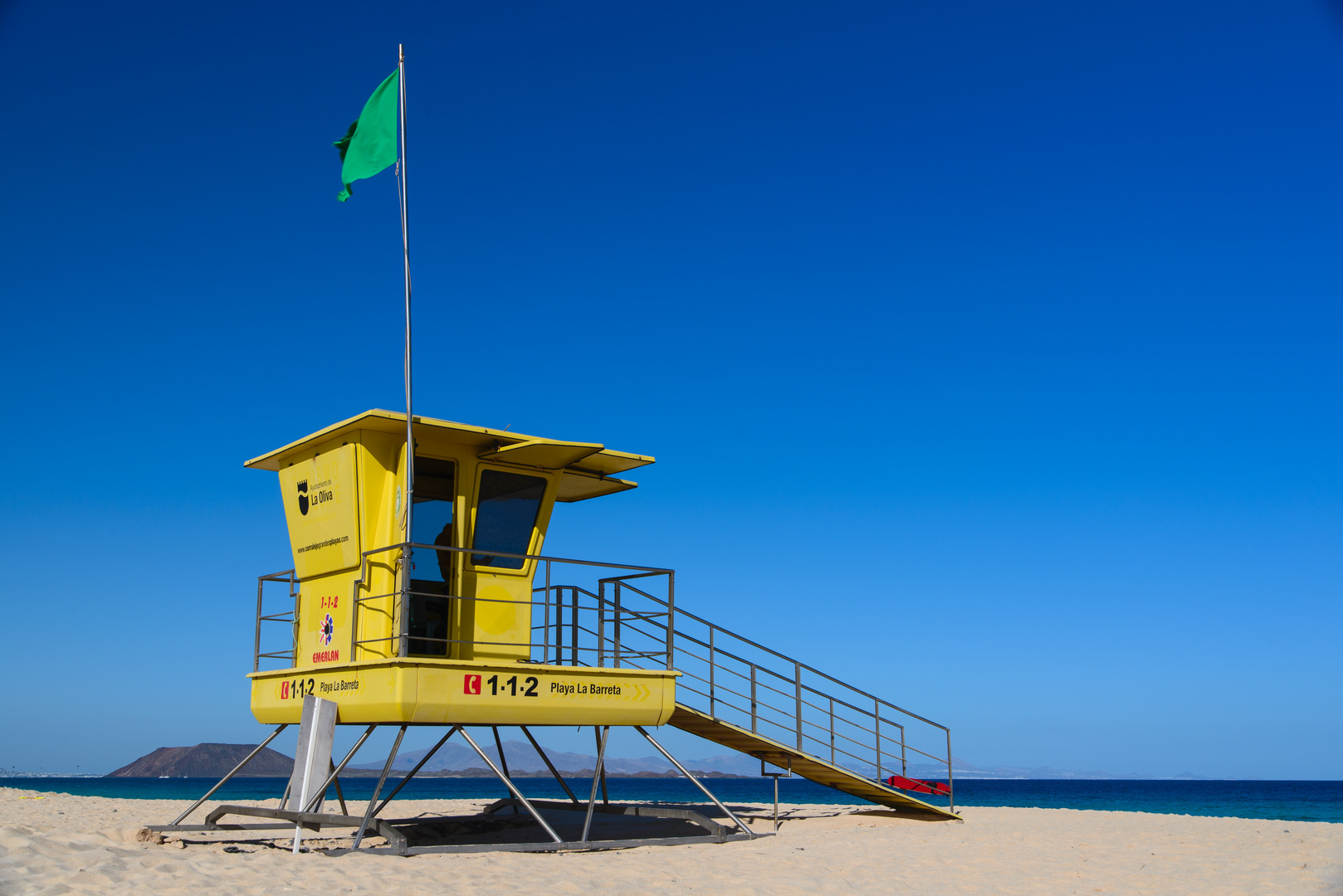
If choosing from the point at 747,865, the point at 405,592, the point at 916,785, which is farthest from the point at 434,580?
the point at 916,785

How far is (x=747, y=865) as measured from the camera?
11008 mm

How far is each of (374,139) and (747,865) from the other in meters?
9.25

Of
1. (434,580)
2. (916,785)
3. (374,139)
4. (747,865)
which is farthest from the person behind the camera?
(916,785)

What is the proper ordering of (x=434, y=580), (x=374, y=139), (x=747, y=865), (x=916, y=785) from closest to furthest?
(x=747, y=865) → (x=434, y=580) → (x=374, y=139) → (x=916, y=785)

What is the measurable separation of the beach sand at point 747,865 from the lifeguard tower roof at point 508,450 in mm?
4432

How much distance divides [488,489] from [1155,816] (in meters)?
13.8

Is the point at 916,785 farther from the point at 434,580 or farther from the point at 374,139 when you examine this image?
the point at 374,139

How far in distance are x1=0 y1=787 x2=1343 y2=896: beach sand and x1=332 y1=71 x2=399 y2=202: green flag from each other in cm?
750

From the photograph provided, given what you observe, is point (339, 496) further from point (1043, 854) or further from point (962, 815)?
point (962, 815)

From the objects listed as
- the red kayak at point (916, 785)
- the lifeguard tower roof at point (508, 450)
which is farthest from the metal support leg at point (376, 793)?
the red kayak at point (916, 785)

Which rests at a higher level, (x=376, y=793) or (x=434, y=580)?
(x=434, y=580)

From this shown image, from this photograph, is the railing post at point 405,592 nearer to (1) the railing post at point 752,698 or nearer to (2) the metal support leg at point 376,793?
(2) the metal support leg at point 376,793

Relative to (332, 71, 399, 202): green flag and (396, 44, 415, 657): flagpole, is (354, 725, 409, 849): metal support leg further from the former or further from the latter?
(332, 71, 399, 202): green flag

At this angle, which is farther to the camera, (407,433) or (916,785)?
(916,785)
